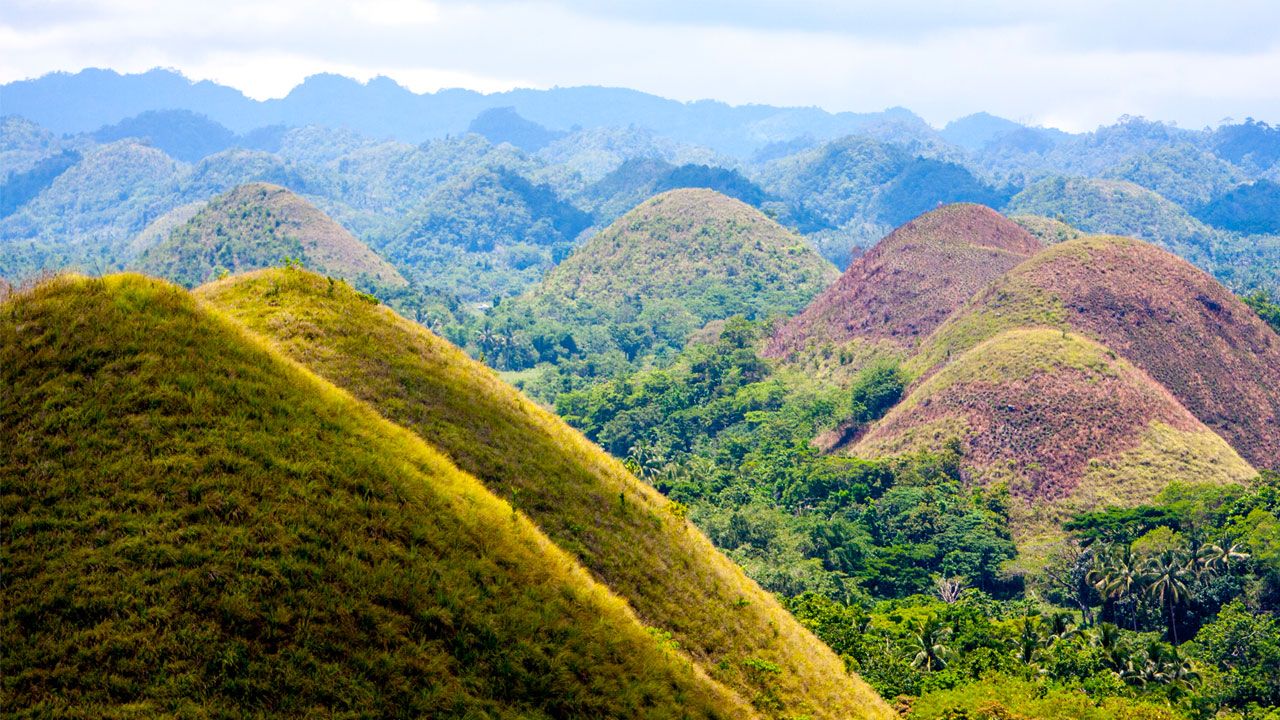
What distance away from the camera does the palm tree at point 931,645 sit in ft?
118

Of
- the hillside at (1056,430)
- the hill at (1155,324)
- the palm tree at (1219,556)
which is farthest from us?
the hill at (1155,324)

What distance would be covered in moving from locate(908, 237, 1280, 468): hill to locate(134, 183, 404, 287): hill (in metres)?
112

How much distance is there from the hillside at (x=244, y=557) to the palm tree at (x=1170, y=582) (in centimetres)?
3926

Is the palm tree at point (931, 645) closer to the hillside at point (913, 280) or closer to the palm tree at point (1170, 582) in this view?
the palm tree at point (1170, 582)

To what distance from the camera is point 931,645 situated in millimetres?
36875

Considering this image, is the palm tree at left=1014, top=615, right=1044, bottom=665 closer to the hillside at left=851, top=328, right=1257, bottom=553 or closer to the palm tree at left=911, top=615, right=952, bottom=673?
the palm tree at left=911, top=615, right=952, bottom=673

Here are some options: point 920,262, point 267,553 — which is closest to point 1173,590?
point 267,553

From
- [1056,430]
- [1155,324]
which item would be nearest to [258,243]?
[1056,430]

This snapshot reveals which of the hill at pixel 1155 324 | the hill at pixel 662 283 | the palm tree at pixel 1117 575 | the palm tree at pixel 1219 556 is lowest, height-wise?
the hill at pixel 662 283

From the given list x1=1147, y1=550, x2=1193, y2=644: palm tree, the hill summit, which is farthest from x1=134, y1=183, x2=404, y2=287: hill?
x1=1147, y1=550, x2=1193, y2=644: palm tree

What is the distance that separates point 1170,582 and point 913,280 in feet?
202

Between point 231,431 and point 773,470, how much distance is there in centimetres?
6295

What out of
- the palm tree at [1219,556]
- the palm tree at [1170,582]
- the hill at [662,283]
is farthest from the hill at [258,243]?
the palm tree at [1219,556]

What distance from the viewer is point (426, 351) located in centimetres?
2397
